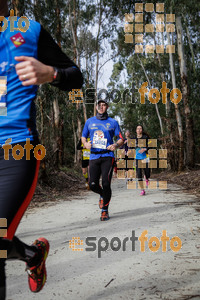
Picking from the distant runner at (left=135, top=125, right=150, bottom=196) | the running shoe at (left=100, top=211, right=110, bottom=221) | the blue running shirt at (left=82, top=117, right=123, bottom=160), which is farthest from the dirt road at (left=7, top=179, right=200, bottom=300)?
the distant runner at (left=135, top=125, right=150, bottom=196)

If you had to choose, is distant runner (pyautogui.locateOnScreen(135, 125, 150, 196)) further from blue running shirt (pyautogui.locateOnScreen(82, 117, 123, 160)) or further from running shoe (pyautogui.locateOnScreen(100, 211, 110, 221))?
running shoe (pyautogui.locateOnScreen(100, 211, 110, 221))

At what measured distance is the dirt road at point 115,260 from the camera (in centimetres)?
263

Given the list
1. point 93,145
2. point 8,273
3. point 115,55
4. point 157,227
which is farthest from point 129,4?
point 8,273

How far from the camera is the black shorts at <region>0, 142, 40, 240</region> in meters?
1.68

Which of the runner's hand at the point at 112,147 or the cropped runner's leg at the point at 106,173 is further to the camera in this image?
the cropped runner's leg at the point at 106,173

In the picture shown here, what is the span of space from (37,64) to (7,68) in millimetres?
268

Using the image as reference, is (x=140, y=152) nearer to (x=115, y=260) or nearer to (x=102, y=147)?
(x=102, y=147)

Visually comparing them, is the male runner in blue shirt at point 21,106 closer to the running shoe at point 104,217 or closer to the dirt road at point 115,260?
the dirt road at point 115,260

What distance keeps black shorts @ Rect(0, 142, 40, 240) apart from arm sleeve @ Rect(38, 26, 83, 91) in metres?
0.43

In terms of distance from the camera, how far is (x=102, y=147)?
579 centimetres

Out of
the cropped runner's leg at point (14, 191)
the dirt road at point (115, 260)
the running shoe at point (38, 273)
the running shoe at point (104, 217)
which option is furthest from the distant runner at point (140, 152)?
the cropped runner's leg at point (14, 191)

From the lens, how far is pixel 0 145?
1808 millimetres

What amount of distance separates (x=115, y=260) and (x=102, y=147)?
103 inches

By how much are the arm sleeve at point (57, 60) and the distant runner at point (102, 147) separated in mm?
3632
